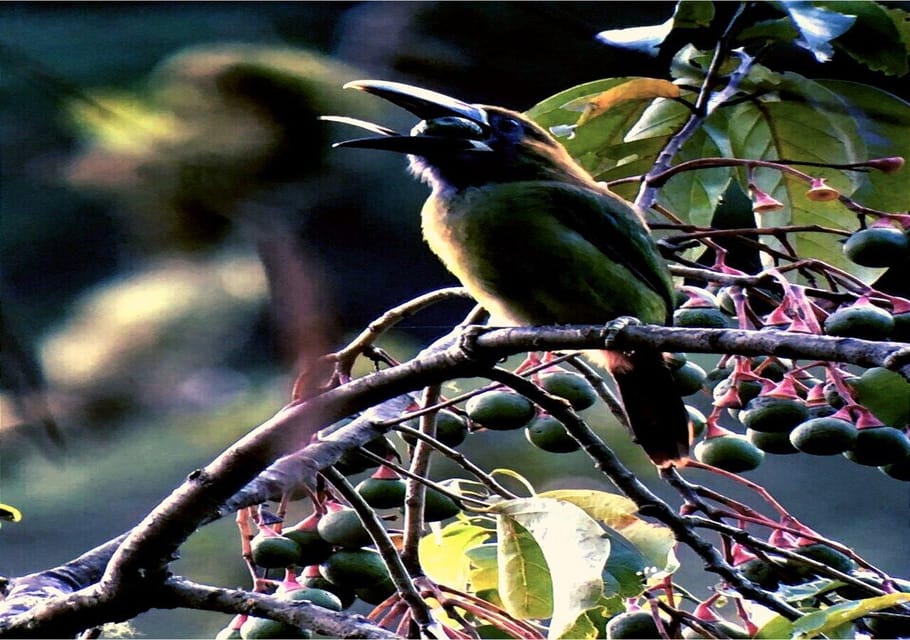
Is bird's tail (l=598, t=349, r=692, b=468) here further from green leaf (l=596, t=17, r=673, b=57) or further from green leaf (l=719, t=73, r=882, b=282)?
green leaf (l=596, t=17, r=673, b=57)

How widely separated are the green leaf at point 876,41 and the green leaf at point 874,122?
11 centimetres

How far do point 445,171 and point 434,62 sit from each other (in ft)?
0.77

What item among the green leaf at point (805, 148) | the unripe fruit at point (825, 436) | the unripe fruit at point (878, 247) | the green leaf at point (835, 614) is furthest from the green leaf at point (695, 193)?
the green leaf at point (835, 614)

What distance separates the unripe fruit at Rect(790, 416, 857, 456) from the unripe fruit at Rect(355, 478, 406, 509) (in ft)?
1.20

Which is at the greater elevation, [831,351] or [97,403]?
[831,351]

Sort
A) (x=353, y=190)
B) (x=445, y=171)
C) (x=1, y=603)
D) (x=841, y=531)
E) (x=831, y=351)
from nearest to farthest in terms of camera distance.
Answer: (x=831, y=351), (x=1, y=603), (x=445, y=171), (x=353, y=190), (x=841, y=531)

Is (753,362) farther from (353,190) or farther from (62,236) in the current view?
(62,236)

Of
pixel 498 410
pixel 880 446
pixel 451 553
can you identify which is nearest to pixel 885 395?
pixel 880 446

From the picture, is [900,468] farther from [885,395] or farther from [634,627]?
[634,627]

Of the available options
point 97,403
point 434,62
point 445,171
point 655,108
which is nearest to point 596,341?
point 445,171

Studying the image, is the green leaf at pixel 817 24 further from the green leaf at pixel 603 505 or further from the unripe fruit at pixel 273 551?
the unripe fruit at pixel 273 551

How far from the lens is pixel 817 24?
1001 millimetres

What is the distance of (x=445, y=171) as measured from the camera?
1133mm

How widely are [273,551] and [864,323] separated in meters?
0.55
